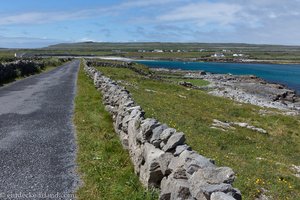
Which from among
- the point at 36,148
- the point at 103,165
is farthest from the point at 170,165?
the point at 36,148

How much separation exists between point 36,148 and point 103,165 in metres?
3.46

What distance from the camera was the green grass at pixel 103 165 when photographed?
10843mm

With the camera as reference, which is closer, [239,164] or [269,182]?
[269,182]

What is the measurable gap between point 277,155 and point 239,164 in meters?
5.57

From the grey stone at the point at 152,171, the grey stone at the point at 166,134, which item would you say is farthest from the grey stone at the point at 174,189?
the grey stone at the point at 166,134

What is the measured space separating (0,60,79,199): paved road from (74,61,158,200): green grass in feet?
1.36

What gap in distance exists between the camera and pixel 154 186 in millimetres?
10852

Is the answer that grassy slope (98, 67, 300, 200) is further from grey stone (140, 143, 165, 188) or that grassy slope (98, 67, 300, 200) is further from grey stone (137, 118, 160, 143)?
grey stone (137, 118, 160, 143)

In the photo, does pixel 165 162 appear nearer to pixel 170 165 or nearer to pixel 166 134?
pixel 170 165

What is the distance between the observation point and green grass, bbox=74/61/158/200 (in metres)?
10.8

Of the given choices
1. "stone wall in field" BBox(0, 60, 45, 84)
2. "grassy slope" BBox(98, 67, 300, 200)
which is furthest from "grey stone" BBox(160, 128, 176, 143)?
"stone wall in field" BBox(0, 60, 45, 84)

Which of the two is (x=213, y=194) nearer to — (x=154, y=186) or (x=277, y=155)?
(x=154, y=186)

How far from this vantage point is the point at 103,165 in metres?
13.2

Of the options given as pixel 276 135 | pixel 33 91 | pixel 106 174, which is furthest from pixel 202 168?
pixel 33 91
